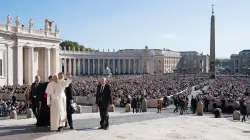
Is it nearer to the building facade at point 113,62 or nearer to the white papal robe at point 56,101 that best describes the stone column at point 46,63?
the white papal robe at point 56,101

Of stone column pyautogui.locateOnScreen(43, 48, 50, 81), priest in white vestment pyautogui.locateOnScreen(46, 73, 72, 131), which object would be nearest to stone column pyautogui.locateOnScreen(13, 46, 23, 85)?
stone column pyautogui.locateOnScreen(43, 48, 50, 81)

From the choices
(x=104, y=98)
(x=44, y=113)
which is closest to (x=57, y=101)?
(x=44, y=113)

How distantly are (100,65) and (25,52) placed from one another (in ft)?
275

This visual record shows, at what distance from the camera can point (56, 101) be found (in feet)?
34.1

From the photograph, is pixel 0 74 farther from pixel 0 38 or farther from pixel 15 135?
pixel 15 135

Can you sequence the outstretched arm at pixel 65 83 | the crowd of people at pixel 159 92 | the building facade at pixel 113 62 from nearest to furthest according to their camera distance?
the outstretched arm at pixel 65 83 → the crowd of people at pixel 159 92 → the building facade at pixel 113 62

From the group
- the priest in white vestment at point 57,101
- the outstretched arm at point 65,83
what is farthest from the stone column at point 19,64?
the outstretched arm at point 65,83

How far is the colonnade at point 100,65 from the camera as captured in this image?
11738 cm

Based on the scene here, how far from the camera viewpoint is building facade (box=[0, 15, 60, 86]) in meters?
47.3

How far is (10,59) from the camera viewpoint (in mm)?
48094

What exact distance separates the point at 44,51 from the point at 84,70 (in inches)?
2709

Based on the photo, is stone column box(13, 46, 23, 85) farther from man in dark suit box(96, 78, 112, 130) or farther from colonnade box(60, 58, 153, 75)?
colonnade box(60, 58, 153, 75)

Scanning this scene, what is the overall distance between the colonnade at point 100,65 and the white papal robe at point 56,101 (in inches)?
3847

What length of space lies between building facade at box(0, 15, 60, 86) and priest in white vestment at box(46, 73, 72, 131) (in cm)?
3790
